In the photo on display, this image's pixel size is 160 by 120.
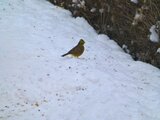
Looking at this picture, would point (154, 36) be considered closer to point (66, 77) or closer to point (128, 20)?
point (128, 20)

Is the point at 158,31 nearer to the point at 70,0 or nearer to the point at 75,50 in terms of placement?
the point at 75,50

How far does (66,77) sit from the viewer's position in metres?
8.07

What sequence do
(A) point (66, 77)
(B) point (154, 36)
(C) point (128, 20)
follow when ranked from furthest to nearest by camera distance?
(C) point (128, 20) < (B) point (154, 36) < (A) point (66, 77)

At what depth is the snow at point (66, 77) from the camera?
6758 millimetres

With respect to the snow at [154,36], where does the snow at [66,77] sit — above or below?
below

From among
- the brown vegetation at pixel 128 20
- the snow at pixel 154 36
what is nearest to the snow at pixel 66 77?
the brown vegetation at pixel 128 20

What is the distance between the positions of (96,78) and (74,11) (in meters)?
4.85

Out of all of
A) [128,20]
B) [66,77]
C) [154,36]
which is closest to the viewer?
[66,77]

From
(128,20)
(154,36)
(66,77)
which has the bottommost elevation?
(66,77)

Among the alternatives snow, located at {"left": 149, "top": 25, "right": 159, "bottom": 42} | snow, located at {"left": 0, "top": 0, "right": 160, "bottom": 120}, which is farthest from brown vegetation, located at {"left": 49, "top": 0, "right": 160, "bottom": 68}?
snow, located at {"left": 0, "top": 0, "right": 160, "bottom": 120}

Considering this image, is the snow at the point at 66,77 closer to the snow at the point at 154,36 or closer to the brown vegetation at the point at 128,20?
the brown vegetation at the point at 128,20

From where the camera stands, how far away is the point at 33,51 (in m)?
9.38

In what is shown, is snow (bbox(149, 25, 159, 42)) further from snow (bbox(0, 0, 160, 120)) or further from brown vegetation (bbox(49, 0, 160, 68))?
snow (bbox(0, 0, 160, 120))

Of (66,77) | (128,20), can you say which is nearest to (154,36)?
(128,20)
